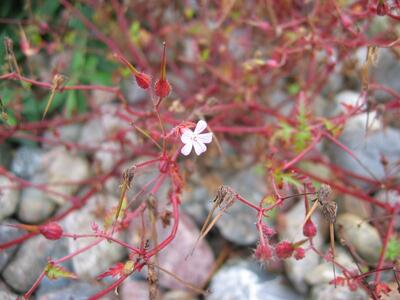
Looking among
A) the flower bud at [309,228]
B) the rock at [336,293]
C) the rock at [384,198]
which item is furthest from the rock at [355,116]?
the flower bud at [309,228]

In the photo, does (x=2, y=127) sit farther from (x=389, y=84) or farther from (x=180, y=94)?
(x=389, y=84)

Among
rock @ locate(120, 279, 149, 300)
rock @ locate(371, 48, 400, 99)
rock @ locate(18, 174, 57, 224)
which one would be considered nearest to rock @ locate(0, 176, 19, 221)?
rock @ locate(18, 174, 57, 224)

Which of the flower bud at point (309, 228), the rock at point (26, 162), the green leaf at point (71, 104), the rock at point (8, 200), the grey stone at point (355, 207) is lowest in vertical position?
the rock at point (8, 200)

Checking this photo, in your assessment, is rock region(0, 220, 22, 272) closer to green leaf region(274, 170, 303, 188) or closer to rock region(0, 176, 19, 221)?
rock region(0, 176, 19, 221)

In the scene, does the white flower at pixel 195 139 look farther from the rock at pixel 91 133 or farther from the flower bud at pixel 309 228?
the rock at pixel 91 133

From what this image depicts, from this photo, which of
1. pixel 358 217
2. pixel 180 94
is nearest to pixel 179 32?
pixel 180 94

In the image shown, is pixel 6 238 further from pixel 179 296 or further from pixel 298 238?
pixel 298 238
